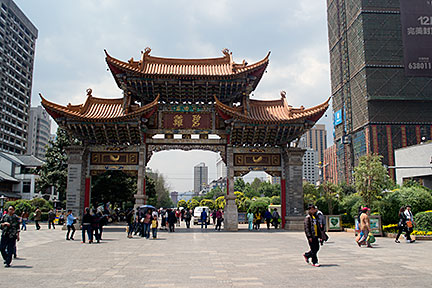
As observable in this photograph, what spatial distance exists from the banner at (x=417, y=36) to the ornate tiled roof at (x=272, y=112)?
16.7ft

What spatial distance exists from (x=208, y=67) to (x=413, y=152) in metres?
28.2

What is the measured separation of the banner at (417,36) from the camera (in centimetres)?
2083

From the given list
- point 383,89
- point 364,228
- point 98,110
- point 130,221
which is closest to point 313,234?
point 364,228

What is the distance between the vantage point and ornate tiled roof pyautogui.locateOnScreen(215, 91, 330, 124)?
22500mm

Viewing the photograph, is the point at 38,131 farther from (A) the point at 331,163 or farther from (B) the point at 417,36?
(B) the point at 417,36

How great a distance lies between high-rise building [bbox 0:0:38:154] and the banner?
233 feet

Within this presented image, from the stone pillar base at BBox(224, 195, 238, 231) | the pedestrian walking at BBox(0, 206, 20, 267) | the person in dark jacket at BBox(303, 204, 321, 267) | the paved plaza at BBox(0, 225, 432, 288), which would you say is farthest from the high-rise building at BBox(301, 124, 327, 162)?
the pedestrian walking at BBox(0, 206, 20, 267)

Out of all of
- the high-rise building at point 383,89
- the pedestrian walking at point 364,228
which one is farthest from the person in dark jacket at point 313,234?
the high-rise building at point 383,89

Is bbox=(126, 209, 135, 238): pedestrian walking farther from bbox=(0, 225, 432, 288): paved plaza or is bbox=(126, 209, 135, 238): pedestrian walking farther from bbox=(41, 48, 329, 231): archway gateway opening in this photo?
bbox=(0, 225, 432, 288): paved plaza

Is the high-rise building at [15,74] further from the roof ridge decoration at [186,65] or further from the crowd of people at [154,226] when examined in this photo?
the roof ridge decoration at [186,65]

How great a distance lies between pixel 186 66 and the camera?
25.5 metres

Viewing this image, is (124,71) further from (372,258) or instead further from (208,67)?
(372,258)

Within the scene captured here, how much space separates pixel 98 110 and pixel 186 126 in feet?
19.2

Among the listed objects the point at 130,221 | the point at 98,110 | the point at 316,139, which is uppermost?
the point at 316,139
